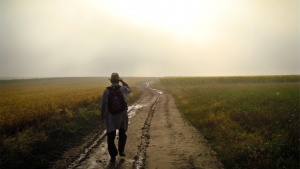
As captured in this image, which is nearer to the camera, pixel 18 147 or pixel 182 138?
pixel 18 147

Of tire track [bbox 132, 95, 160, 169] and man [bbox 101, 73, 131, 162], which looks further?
man [bbox 101, 73, 131, 162]

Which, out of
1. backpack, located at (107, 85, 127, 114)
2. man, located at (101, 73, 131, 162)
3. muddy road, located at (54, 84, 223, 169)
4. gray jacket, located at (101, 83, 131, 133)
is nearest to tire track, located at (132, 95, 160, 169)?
muddy road, located at (54, 84, 223, 169)

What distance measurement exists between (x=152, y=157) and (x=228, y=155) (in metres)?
2.43

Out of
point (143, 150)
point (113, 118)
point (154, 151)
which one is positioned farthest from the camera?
point (143, 150)

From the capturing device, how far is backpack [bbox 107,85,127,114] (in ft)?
26.4

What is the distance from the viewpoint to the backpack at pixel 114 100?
26.4 ft

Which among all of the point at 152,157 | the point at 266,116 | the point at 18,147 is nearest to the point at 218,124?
the point at 266,116

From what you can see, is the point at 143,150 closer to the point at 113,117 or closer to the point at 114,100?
the point at 113,117

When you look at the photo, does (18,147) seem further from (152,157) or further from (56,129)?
(152,157)

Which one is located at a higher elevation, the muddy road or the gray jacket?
the gray jacket

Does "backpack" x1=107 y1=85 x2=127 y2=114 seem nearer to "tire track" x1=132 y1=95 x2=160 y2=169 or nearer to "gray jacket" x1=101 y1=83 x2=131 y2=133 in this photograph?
"gray jacket" x1=101 y1=83 x2=131 y2=133

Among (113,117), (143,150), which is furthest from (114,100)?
(143,150)

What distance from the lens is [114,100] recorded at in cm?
809

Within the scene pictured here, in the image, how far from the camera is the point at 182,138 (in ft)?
36.9
